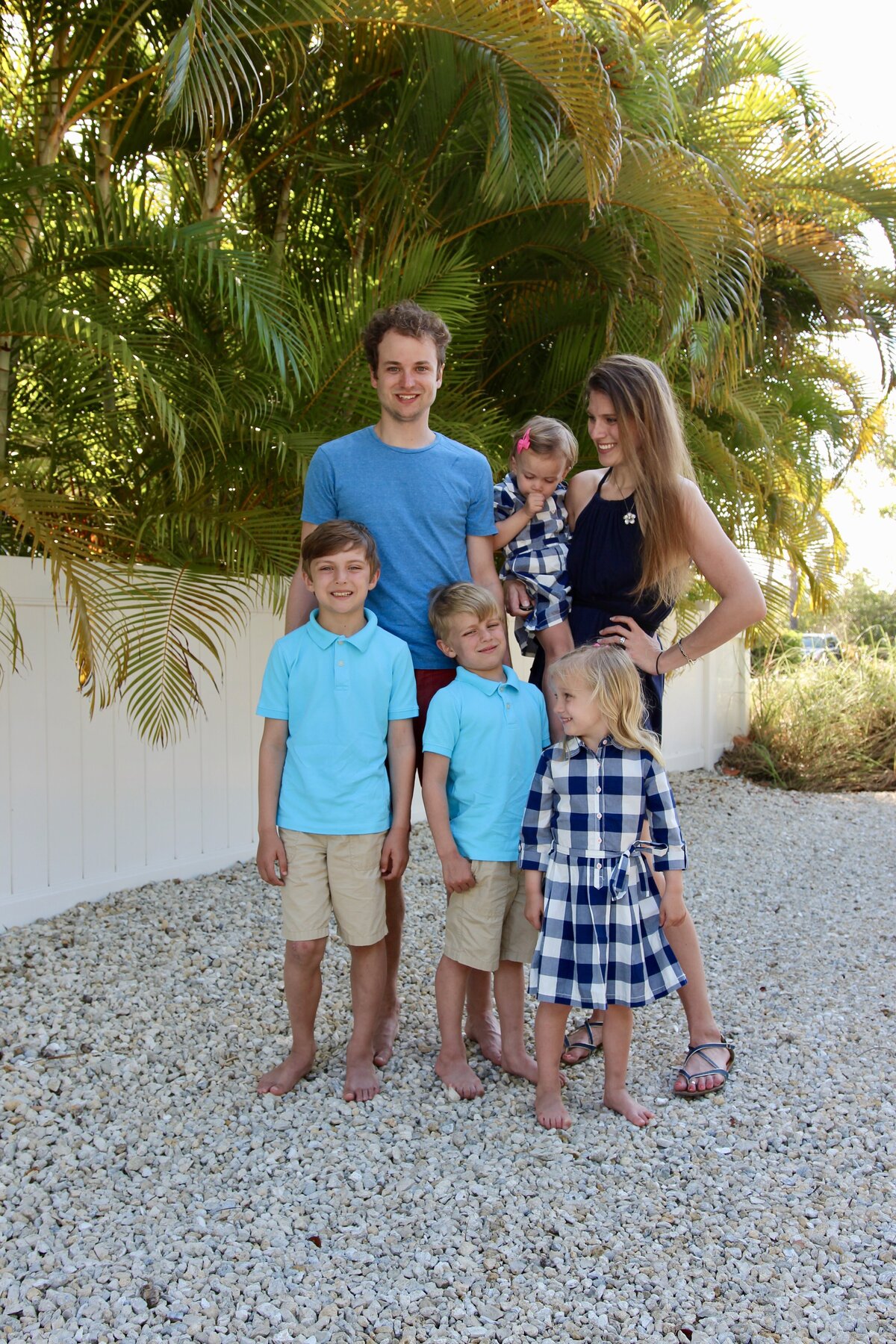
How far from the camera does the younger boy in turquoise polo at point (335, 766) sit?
2.73 meters

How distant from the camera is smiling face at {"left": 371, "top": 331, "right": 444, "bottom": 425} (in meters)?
2.71

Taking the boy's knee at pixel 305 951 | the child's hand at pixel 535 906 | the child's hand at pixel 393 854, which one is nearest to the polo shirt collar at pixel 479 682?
the child's hand at pixel 393 854

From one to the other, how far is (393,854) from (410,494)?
95 centimetres

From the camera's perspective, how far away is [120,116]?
480 cm

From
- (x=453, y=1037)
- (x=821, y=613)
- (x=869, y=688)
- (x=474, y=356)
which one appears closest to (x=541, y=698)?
(x=453, y=1037)

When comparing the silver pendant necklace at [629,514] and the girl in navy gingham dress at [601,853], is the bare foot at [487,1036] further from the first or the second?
the silver pendant necklace at [629,514]

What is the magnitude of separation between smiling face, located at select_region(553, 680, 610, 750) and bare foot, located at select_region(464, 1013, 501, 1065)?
1.01 meters

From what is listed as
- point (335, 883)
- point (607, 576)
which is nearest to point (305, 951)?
point (335, 883)

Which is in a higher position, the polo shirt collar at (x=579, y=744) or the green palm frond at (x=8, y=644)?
the green palm frond at (x=8, y=644)

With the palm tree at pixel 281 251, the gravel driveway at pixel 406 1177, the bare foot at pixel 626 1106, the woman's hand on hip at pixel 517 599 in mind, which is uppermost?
the palm tree at pixel 281 251

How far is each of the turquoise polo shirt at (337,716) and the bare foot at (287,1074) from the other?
0.66 m

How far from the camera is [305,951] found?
2797 mm

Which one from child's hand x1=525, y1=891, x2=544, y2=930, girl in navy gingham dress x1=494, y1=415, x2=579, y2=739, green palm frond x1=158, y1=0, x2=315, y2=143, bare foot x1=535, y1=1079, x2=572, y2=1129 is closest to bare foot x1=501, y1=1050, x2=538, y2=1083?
bare foot x1=535, y1=1079, x2=572, y2=1129

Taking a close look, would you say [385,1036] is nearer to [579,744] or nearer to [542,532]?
[579,744]
